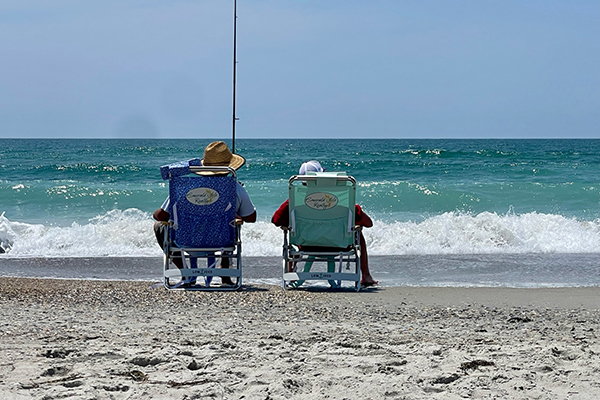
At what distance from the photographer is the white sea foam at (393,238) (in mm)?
10602

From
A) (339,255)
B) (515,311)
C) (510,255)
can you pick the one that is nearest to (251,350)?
(515,311)

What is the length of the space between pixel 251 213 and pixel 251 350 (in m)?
3.12

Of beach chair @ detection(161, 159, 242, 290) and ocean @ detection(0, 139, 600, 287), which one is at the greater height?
beach chair @ detection(161, 159, 242, 290)

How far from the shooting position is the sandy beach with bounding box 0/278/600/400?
3383mm

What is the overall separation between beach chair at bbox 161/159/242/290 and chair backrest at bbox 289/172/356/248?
24.1 inches

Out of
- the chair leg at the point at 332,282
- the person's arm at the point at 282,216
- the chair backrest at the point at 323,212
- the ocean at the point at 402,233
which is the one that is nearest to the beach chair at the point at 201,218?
the person's arm at the point at 282,216

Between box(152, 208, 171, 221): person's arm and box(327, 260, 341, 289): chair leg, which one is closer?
box(152, 208, 171, 221): person's arm

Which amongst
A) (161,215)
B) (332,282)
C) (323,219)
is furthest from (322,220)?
(161,215)

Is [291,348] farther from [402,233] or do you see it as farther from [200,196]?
[402,233]

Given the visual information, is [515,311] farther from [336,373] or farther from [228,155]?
[228,155]

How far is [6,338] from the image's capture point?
4.19m

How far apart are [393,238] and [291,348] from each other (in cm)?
731

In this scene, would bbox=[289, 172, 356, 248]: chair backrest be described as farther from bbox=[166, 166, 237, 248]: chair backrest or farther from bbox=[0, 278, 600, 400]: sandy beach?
bbox=[0, 278, 600, 400]: sandy beach

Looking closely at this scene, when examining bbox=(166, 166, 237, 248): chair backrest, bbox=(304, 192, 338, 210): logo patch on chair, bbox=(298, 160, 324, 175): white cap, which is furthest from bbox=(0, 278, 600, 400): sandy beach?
bbox=(298, 160, 324, 175): white cap
